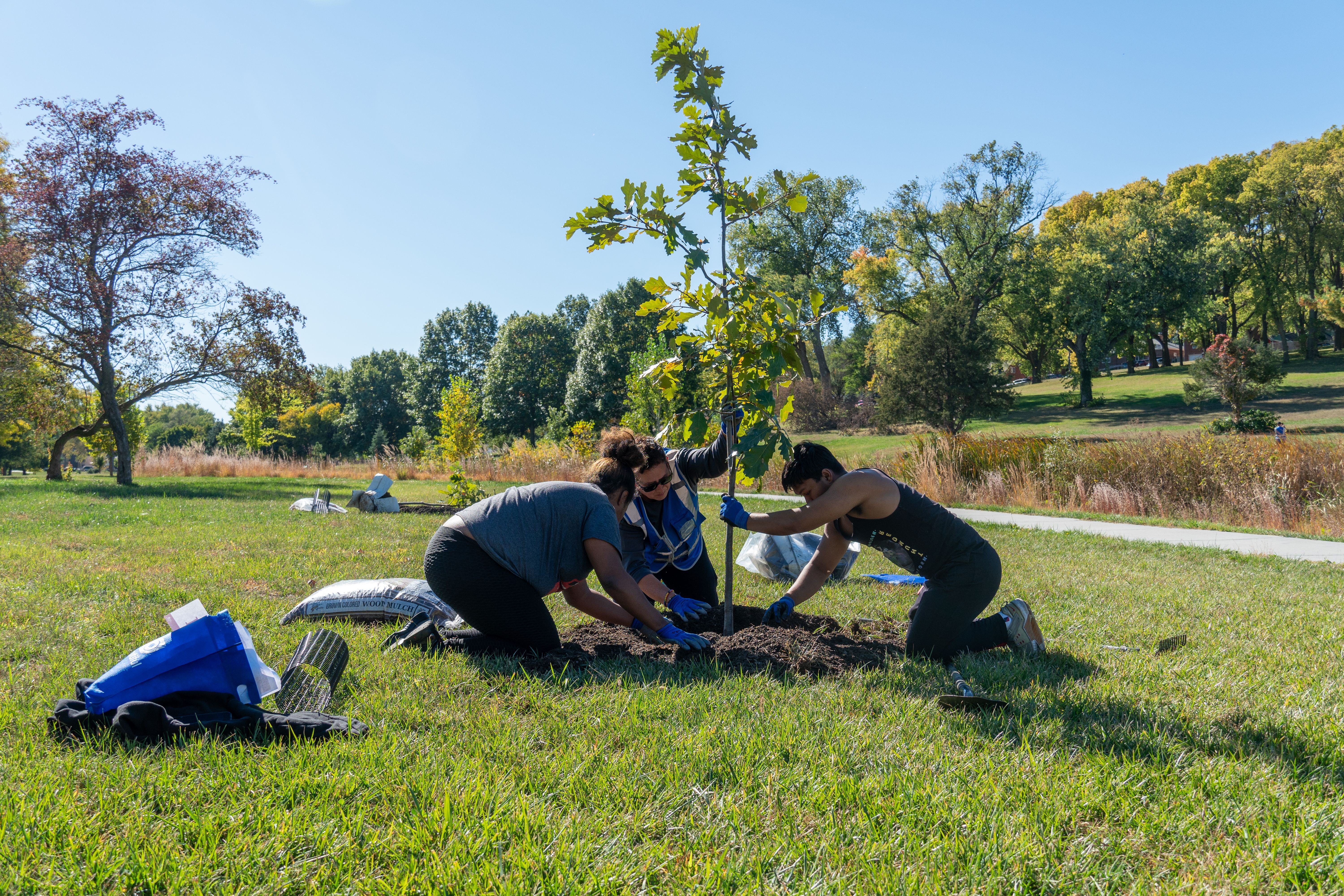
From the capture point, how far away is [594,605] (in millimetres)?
4113

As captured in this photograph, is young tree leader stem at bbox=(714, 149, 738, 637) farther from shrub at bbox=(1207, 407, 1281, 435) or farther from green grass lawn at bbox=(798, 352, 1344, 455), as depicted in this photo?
shrub at bbox=(1207, 407, 1281, 435)

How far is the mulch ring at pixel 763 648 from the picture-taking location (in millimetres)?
3758

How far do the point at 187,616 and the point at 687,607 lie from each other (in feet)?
8.96

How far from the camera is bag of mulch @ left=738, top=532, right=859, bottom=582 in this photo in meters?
6.73

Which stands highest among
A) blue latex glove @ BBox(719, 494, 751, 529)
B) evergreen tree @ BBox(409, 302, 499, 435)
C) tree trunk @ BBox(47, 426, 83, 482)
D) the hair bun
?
evergreen tree @ BBox(409, 302, 499, 435)

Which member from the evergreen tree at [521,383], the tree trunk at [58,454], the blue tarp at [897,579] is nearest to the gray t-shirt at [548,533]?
the blue tarp at [897,579]

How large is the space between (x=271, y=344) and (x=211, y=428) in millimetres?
48550

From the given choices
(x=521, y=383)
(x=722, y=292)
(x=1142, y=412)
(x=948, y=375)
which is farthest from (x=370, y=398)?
(x=722, y=292)

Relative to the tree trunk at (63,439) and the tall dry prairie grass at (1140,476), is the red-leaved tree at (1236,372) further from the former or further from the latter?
the tree trunk at (63,439)

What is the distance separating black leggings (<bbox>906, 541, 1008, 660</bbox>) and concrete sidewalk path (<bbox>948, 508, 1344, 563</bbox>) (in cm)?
581

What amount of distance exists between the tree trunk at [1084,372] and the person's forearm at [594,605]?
141 ft

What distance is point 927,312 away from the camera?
29.5 m

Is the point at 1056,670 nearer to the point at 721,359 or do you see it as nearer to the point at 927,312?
the point at 721,359

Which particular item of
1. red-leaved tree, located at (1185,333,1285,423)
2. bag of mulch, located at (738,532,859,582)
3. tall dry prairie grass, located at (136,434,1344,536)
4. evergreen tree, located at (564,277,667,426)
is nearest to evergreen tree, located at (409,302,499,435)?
evergreen tree, located at (564,277,667,426)
